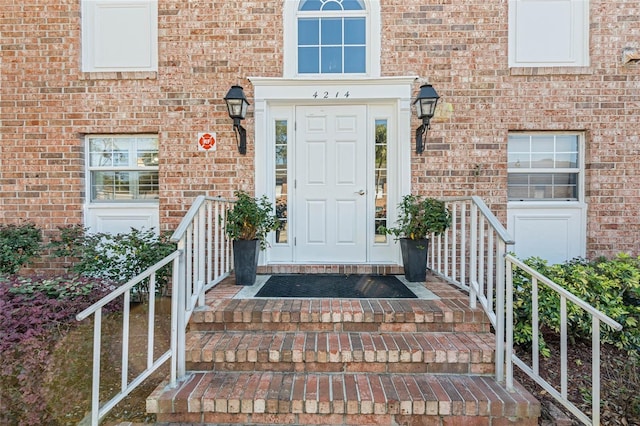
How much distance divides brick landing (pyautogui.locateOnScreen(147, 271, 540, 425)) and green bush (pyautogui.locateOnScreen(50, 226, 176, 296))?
0.81 meters

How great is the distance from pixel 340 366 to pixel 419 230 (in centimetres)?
169

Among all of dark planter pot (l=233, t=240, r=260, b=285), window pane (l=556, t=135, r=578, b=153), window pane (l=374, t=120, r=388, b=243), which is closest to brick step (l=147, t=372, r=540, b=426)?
dark planter pot (l=233, t=240, r=260, b=285)

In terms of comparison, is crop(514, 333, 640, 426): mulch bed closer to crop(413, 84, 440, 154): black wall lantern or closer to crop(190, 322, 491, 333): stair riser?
crop(190, 322, 491, 333): stair riser

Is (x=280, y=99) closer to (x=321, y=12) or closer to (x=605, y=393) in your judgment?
(x=321, y=12)

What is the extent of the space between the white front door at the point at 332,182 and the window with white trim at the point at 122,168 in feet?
6.28

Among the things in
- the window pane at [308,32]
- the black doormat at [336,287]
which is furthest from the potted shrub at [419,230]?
the window pane at [308,32]

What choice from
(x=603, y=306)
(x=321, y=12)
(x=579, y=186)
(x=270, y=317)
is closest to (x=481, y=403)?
(x=270, y=317)

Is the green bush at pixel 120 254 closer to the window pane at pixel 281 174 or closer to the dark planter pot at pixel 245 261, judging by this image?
the dark planter pot at pixel 245 261

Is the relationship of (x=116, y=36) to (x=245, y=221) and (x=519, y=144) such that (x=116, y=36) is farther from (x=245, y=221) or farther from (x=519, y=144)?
(x=519, y=144)

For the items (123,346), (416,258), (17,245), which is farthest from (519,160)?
(17,245)

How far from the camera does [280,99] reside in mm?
4141

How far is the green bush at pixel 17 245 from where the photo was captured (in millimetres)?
3768

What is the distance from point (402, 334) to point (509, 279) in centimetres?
89

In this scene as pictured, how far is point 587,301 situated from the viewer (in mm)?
3094
